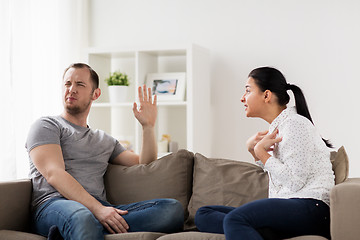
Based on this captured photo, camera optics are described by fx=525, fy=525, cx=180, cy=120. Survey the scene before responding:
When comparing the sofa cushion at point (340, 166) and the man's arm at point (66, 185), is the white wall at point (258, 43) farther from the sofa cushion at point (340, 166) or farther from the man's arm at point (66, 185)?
the man's arm at point (66, 185)

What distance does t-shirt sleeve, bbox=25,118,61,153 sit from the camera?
8.44 ft

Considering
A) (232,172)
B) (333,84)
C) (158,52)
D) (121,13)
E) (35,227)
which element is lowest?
(35,227)

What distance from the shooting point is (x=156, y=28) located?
14.3ft

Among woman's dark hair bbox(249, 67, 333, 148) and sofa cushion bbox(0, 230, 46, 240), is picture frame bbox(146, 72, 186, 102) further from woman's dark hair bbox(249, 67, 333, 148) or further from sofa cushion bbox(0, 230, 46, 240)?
sofa cushion bbox(0, 230, 46, 240)

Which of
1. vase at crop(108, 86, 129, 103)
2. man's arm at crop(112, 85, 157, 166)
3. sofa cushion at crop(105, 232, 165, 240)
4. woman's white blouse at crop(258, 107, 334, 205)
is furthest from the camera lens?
vase at crop(108, 86, 129, 103)

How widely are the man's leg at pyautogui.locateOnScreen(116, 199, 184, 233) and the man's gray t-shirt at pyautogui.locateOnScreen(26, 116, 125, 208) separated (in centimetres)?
32

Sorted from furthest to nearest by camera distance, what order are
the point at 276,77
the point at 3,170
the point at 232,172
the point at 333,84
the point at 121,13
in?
1. the point at 121,13
2. the point at 333,84
3. the point at 3,170
4. the point at 232,172
5. the point at 276,77

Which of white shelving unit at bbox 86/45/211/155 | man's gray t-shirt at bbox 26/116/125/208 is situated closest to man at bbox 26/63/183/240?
man's gray t-shirt at bbox 26/116/125/208

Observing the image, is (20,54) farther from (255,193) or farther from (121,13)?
(255,193)

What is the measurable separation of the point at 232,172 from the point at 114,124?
202 cm

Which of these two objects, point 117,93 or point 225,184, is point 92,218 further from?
point 117,93

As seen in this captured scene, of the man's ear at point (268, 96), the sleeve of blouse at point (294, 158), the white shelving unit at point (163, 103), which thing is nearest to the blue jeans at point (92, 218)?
the sleeve of blouse at point (294, 158)

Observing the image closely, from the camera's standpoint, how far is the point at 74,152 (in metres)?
2.70

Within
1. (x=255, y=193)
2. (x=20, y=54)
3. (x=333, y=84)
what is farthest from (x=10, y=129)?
(x=333, y=84)
